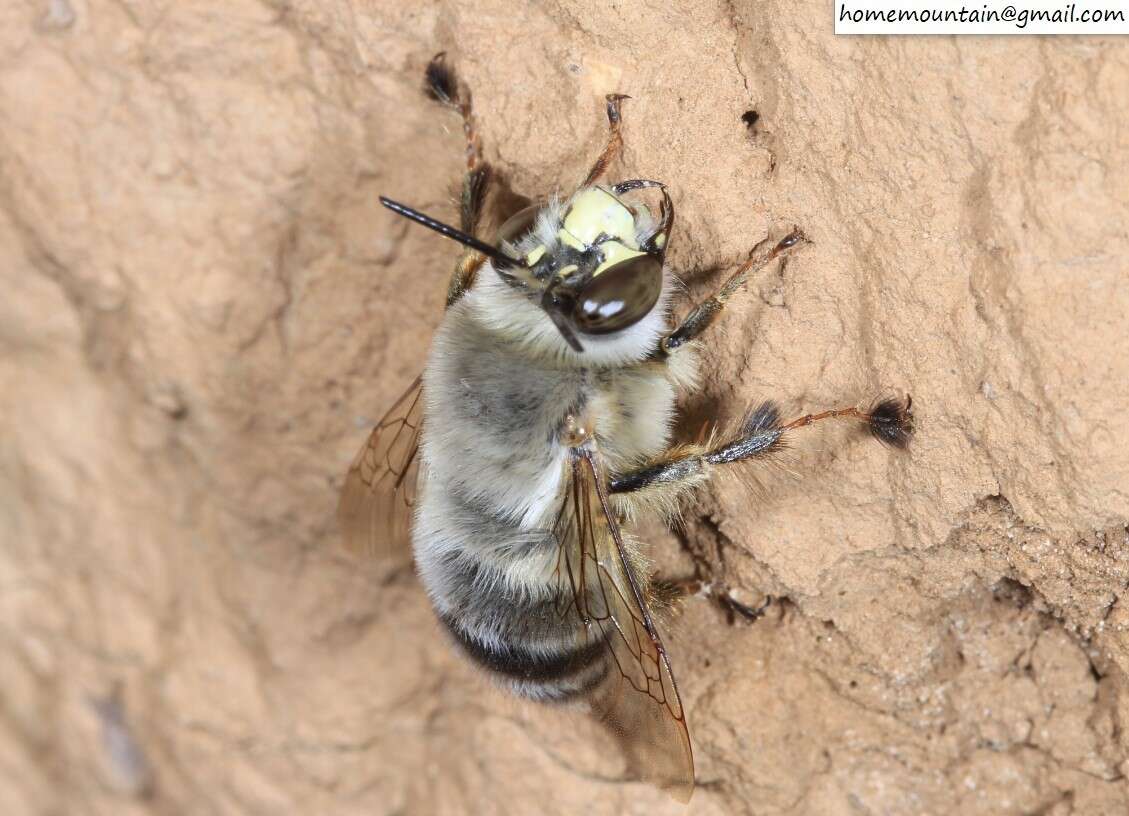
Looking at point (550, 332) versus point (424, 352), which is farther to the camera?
point (424, 352)

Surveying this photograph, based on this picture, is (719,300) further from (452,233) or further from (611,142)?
(452,233)

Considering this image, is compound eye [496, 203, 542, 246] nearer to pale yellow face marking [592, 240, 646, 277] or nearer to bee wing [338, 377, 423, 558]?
pale yellow face marking [592, 240, 646, 277]

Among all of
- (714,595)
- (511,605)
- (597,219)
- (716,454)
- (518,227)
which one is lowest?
(714,595)

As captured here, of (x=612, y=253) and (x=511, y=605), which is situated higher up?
(x=612, y=253)

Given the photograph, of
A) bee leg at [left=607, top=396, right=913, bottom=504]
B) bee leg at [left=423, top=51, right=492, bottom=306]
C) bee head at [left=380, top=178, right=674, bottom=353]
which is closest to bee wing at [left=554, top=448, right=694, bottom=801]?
bee leg at [left=607, top=396, right=913, bottom=504]

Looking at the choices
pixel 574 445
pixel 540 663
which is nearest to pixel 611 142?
pixel 574 445
